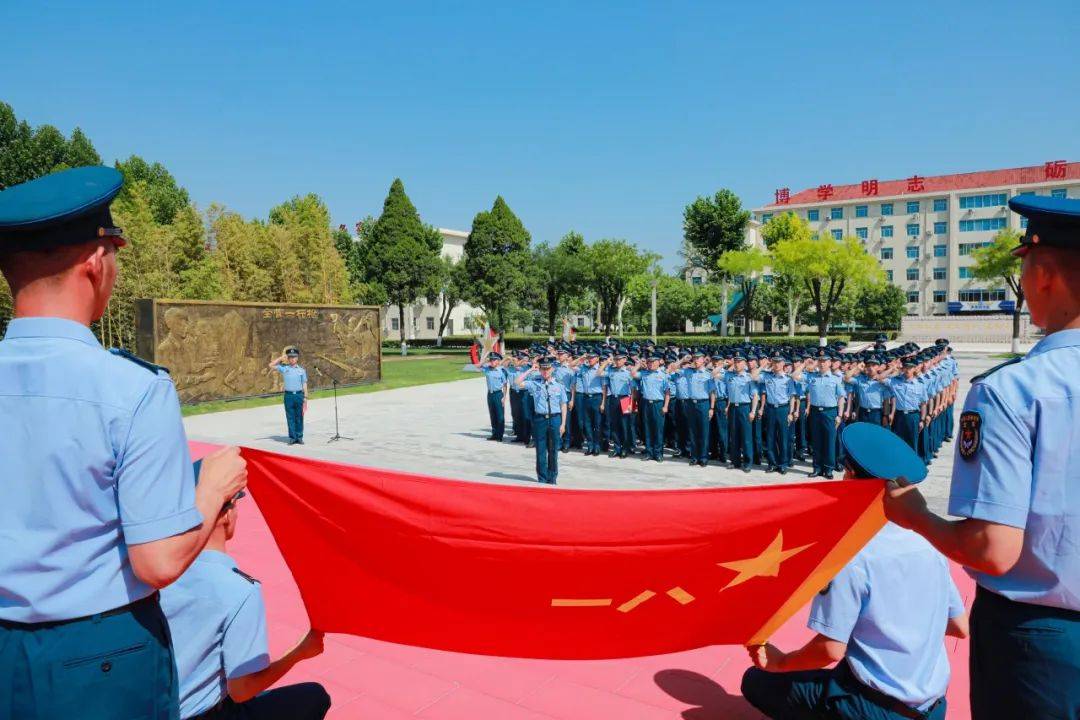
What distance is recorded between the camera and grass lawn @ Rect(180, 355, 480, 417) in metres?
18.6

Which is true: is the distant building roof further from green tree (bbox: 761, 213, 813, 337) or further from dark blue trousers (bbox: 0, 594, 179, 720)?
dark blue trousers (bbox: 0, 594, 179, 720)

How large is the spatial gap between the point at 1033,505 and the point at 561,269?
45.0 m

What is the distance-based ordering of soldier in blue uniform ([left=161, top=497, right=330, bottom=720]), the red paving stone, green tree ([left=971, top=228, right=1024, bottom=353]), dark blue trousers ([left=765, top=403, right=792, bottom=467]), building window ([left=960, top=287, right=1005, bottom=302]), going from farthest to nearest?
building window ([left=960, top=287, right=1005, bottom=302]) < green tree ([left=971, top=228, right=1024, bottom=353]) < dark blue trousers ([left=765, top=403, right=792, bottom=467]) < the red paving stone < soldier in blue uniform ([left=161, top=497, right=330, bottom=720])

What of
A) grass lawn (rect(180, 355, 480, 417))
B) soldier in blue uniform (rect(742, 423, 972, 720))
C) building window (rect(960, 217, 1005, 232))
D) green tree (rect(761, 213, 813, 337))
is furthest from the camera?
building window (rect(960, 217, 1005, 232))

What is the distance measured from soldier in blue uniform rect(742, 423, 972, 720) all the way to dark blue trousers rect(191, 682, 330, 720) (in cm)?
188

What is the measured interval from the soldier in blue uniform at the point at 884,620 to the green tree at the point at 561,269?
43367 mm

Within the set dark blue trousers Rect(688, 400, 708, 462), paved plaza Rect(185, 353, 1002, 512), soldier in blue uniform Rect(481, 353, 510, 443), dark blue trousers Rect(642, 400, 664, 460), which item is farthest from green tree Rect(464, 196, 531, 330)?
dark blue trousers Rect(688, 400, 708, 462)

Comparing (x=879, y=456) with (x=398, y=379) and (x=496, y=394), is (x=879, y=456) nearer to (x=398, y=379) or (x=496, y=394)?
(x=496, y=394)

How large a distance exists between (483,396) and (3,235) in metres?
20.6

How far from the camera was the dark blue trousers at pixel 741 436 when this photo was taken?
1095 cm

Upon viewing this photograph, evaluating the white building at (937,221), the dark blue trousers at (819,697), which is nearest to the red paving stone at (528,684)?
the dark blue trousers at (819,697)

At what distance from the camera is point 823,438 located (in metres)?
10.3

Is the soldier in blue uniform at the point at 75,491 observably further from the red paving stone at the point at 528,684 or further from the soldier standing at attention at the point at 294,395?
the soldier standing at attention at the point at 294,395

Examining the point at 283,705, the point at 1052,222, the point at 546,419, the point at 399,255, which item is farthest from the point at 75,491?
the point at 399,255
